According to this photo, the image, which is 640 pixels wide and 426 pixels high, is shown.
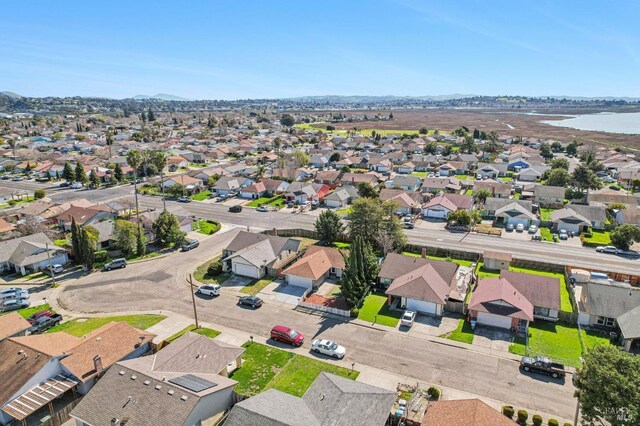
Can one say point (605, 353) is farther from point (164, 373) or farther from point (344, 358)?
point (164, 373)

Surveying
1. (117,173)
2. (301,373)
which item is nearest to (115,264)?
(301,373)

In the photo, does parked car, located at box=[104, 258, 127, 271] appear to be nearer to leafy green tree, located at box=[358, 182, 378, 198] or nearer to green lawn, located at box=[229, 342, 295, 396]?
green lawn, located at box=[229, 342, 295, 396]

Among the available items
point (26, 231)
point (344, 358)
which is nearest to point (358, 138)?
point (26, 231)

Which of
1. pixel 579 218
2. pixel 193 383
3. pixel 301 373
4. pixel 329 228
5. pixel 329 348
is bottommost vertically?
pixel 301 373

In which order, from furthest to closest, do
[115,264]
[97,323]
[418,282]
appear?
[115,264] < [418,282] < [97,323]

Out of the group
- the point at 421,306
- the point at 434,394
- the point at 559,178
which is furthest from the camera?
the point at 559,178

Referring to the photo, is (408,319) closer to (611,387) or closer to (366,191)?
(611,387)

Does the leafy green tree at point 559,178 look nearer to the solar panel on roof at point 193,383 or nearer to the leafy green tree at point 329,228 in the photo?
the leafy green tree at point 329,228

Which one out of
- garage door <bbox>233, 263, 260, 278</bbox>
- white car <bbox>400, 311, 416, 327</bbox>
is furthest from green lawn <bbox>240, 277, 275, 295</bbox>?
white car <bbox>400, 311, 416, 327</bbox>
